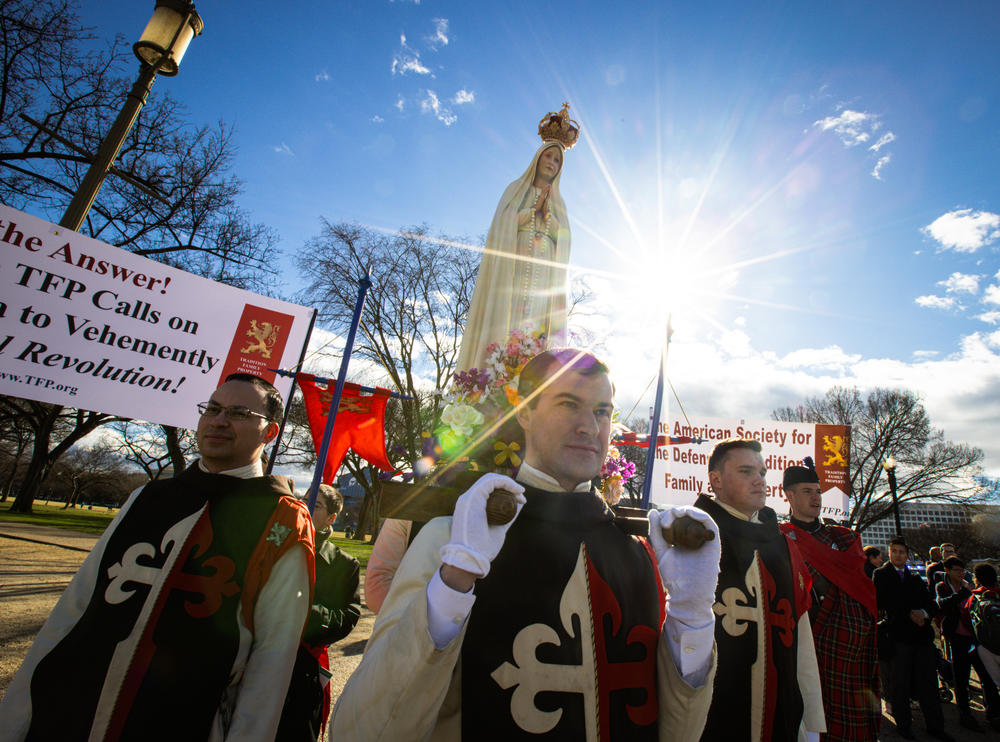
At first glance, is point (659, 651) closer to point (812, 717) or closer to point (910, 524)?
point (812, 717)

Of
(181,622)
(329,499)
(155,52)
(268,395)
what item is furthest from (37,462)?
(181,622)

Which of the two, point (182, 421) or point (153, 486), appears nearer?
point (153, 486)

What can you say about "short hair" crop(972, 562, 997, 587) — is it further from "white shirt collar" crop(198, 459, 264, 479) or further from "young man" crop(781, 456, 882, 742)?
"white shirt collar" crop(198, 459, 264, 479)

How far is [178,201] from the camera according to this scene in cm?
1127

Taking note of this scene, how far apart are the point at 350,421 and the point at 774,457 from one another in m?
7.30

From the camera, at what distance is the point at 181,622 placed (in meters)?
1.83

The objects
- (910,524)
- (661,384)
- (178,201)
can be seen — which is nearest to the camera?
(661,384)

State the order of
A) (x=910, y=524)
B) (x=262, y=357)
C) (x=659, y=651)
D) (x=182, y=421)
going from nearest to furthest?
(x=659, y=651)
(x=182, y=421)
(x=262, y=357)
(x=910, y=524)

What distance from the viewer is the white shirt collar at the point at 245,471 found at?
2.26 metres

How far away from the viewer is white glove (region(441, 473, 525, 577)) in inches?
46.8

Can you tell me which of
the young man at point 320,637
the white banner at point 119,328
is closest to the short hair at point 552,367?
the young man at point 320,637

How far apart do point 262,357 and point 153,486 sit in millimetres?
2844

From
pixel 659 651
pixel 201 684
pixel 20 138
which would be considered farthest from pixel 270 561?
pixel 20 138

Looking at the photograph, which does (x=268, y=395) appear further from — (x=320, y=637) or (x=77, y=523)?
(x=77, y=523)
